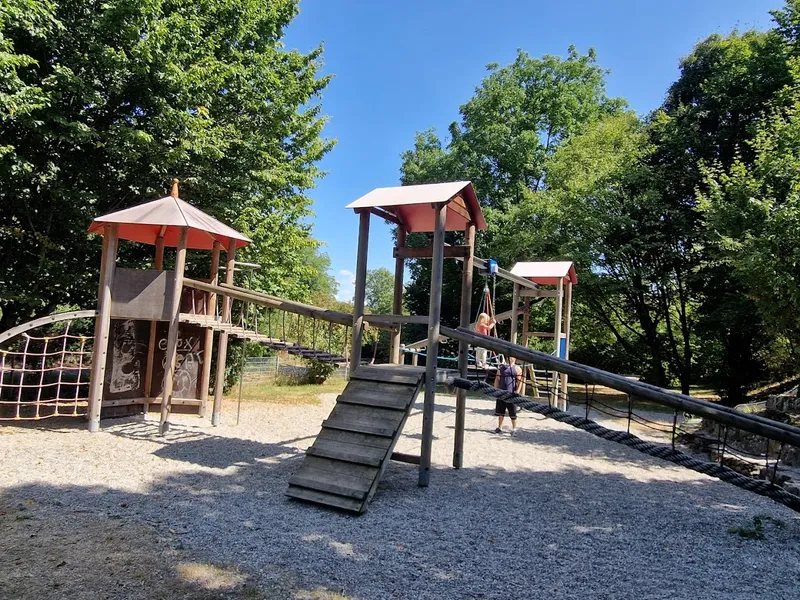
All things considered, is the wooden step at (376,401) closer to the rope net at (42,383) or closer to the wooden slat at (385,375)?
the wooden slat at (385,375)

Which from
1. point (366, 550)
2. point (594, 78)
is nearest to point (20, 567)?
point (366, 550)

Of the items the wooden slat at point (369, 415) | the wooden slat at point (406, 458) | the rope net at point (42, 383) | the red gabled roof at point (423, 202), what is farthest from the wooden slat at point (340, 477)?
the rope net at point (42, 383)

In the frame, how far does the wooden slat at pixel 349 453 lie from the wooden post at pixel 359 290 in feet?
3.83

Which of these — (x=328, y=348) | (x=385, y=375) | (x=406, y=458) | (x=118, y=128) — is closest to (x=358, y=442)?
(x=385, y=375)

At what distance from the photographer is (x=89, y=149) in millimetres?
10953

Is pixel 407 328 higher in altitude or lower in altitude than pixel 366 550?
higher

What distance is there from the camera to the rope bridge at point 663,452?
4336mm

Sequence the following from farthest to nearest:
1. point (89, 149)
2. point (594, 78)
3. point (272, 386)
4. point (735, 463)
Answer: point (594, 78) → point (272, 386) → point (89, 149) → point (735, 463)

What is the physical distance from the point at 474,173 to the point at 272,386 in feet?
45.7

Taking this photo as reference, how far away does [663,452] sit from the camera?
15.9 feet

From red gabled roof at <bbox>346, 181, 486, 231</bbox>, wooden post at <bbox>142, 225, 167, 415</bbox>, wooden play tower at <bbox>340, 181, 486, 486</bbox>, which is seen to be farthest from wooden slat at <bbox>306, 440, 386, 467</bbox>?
wooden post at <bbox>142, 225, 167, 415</bbox>

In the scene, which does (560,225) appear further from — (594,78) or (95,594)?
(95,594)

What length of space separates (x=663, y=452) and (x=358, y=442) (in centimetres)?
301

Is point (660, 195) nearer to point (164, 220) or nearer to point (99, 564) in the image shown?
point (164, 220)
